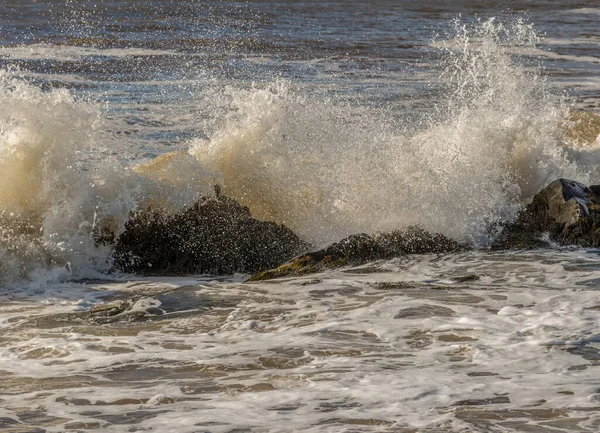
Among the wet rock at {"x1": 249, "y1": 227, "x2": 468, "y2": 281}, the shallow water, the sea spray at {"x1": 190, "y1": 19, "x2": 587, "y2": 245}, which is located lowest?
the shallow water

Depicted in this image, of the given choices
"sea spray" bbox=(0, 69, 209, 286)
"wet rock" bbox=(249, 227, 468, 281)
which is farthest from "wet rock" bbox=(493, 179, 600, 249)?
"sea spray" bbox=(0, 69, 209, 286)

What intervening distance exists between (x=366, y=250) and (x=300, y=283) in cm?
89

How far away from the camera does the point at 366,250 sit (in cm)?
775

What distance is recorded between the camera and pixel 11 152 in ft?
27.0

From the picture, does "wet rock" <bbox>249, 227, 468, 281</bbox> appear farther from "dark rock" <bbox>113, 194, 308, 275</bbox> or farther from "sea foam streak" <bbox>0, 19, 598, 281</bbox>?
"dark rock" <bbox>113, 194, 308, 275</bbox>

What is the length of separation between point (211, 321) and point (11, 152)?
9.82 ft

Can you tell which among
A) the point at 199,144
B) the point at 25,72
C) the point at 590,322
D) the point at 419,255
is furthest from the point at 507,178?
the point at 25,72

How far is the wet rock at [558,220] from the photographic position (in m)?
7.98

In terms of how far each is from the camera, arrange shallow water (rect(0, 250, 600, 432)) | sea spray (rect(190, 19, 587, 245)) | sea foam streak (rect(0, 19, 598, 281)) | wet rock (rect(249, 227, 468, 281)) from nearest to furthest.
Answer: shallow water (rect(0, 250, 600, 432)) → wet rock (rect(249, 227, 468, 281)) → sea foam streak (rect(0, 19, 598, 281)) → sea spray (rect(190, 19, 587, 245))

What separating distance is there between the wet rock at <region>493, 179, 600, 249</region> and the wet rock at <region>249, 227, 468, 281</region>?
1.64 feet

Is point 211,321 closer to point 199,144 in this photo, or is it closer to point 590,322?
point 590,322

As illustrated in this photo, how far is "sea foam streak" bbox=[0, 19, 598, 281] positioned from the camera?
8102 millimetres

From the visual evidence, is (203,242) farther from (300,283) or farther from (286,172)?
(286,172)

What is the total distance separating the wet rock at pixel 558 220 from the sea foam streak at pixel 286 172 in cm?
22
